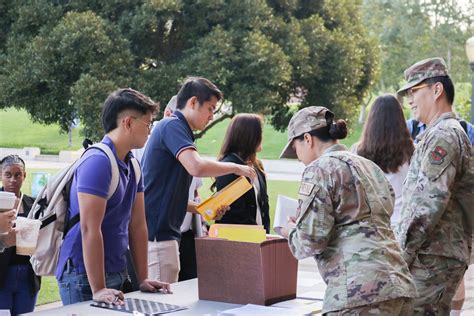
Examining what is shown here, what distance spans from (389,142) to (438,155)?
118 centimetres

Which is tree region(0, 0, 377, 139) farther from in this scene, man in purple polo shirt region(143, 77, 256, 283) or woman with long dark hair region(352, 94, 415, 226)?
man in purple polo shirt region(143, 77, 256, 283)

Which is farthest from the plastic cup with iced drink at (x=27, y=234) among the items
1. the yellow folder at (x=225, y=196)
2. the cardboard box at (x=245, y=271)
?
the yellow folder at (x=225, y=196)

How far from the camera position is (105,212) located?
3314 mm

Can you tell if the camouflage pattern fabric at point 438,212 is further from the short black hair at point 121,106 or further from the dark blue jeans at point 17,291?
→ the dark blue jeans at point 17,291

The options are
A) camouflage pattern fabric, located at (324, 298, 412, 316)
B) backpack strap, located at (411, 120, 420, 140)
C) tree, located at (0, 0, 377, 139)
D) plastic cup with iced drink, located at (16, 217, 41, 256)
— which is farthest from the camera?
tree, located at (0, 0, 377, 139)

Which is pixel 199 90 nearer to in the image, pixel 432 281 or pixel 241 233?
pixel 241 233

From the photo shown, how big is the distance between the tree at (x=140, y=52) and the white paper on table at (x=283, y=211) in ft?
22.3

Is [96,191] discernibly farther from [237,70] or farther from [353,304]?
[237,70]

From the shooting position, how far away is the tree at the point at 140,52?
10.0 metres

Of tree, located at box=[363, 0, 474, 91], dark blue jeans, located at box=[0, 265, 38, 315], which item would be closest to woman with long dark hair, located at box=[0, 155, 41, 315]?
dark blue jeans, located at box=[0, 265, 38, 315]

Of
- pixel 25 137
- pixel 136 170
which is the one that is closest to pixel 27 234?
pixel 136 170

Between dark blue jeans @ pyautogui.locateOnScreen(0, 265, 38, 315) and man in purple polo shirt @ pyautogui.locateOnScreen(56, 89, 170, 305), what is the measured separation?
1260 mm

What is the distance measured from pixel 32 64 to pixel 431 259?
25.1 ft

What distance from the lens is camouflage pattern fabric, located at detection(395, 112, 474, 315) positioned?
335 centimetres
